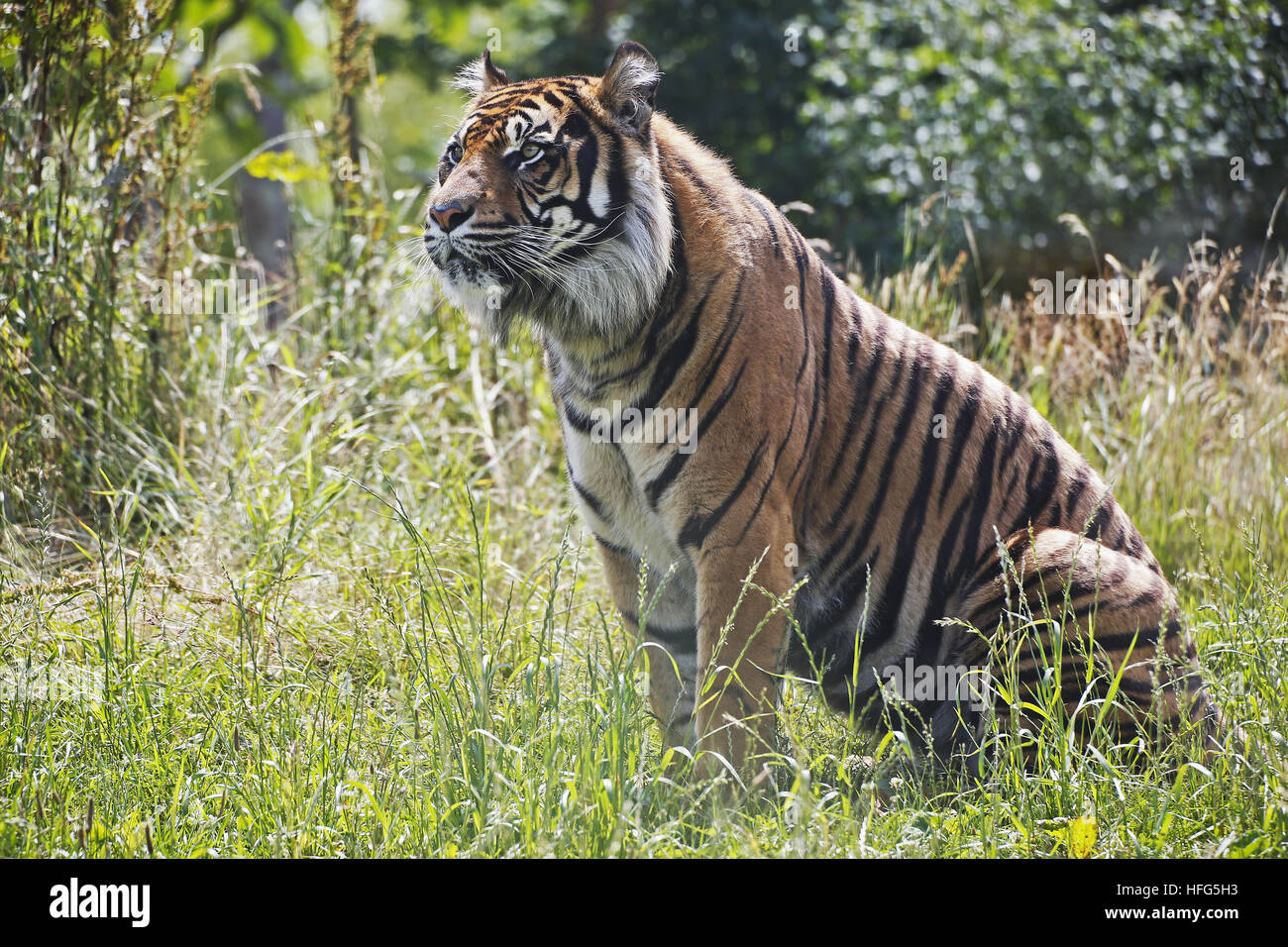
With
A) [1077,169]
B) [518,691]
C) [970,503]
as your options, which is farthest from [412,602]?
[1077,169]

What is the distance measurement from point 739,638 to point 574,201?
1295 millimetres

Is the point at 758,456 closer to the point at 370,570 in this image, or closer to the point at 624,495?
the point at 624,495

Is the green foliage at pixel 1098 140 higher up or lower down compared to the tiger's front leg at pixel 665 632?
higher up

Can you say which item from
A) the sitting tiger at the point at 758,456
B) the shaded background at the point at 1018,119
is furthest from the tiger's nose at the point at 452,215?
the shaded background at the point at 1018,119

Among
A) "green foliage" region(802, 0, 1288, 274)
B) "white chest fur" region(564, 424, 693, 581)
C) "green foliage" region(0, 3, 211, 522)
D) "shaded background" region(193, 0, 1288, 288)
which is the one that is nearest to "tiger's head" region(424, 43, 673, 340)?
"white chest fur" region(564, 424, 693, 581)

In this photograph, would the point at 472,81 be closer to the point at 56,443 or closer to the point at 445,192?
the point at 445,192

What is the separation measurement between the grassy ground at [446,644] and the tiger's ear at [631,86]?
4.02ft

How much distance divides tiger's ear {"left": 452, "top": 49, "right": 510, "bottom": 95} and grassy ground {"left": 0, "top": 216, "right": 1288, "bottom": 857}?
4.48 ft

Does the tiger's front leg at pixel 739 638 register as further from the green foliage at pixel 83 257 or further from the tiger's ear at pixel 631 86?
the green foliage at pixel 83 257

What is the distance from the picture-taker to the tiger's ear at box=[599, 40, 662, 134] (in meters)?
3.22

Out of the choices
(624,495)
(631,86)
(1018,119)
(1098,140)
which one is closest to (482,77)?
(631,86)

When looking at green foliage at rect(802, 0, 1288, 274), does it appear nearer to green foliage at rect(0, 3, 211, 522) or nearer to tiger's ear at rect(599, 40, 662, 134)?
Result: green foliage at rect(0, 3, 211, 522)

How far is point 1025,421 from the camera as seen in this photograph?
3.60m

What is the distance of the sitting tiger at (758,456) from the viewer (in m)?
3.12
